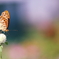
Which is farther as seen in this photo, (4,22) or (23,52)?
(23,52)

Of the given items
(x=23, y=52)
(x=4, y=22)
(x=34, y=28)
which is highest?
(x=4, y=22)

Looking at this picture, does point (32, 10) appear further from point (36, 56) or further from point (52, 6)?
point (36, 56)

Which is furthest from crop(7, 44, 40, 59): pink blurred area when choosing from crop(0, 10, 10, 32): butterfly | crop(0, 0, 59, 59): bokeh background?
A: crop(0, 10, 10, 32): butterfly

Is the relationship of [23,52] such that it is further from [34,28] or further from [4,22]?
[4,22]

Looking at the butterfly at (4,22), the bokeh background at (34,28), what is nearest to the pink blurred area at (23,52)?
the bokeh background at (34,28)

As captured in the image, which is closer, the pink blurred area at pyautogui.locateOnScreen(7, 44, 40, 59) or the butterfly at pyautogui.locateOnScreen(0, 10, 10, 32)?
the butterfly at pyautogui.locateOnScreen(0, 10, 10, 32)

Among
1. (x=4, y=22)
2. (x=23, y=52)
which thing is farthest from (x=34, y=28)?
(x=4, y=22)

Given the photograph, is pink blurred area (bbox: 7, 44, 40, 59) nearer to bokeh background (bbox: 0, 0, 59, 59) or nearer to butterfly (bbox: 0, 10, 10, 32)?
bokeh background (bbox: 0, 0, 59, 59)

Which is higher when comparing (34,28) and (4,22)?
(4,22)
